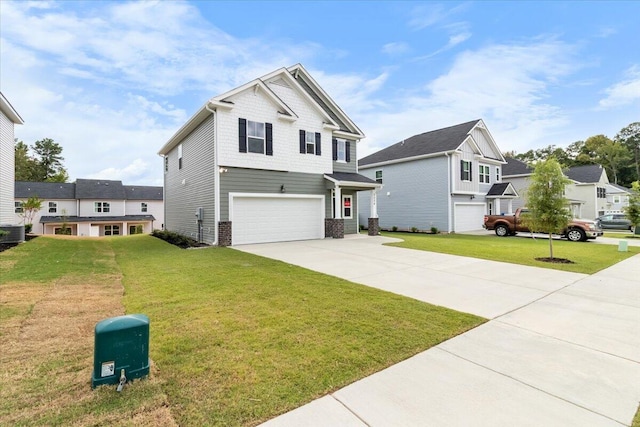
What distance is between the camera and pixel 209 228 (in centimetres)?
1356

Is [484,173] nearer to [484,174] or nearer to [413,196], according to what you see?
[484,174]

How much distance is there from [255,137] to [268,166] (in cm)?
143

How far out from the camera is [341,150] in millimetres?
17688

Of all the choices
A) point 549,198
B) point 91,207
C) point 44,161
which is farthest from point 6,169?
point 44,161

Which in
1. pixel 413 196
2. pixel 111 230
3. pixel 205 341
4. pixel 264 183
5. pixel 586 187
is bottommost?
pixel 111 230

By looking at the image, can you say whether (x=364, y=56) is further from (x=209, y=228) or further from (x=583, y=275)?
(x=583, y=275)

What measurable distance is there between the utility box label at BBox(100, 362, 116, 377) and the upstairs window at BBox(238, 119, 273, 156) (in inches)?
459

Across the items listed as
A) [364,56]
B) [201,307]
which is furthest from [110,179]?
[201,307]

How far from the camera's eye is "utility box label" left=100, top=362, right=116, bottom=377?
2.54 m

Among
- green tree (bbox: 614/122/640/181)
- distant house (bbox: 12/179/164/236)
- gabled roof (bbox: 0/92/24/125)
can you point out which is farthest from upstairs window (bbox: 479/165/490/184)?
green tree (bbox: 614/122/640/181)

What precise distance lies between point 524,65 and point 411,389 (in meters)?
18.1

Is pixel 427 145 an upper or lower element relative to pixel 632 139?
lower

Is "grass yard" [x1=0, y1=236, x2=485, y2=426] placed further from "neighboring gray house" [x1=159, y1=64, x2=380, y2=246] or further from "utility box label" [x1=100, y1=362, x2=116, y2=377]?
"neighboring gray house" [x1=159, y1=64, x2=380, y2=246]

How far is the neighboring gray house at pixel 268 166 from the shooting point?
515 inches
